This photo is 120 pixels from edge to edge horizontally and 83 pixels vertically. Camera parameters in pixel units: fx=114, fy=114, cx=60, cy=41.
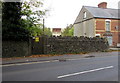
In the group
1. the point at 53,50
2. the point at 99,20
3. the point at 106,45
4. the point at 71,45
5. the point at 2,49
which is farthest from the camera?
the point at 99,20

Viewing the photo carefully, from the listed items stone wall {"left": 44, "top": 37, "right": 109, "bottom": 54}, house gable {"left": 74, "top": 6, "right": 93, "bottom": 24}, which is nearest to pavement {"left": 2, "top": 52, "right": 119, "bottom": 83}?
stone wall {"left": 44, "top": 37, "right": 109, "bottom": 54}

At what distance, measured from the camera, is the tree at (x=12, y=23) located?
38.1 ft

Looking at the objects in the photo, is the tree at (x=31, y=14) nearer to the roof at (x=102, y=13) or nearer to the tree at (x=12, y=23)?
the tree at (x=12, y=23)

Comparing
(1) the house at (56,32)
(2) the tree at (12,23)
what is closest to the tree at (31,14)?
(2) the tree at (12,23)

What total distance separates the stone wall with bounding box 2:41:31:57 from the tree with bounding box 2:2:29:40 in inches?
22.9

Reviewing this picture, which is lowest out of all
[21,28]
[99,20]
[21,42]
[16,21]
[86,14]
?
[21,42]

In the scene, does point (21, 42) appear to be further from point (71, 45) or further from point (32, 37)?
point (71, 45)

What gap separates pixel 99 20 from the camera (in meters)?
26.5

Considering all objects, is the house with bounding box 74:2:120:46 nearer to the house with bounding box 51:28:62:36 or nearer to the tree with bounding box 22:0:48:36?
the tree with bounding box 22:0:48:36

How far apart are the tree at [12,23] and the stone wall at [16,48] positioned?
1.91ft

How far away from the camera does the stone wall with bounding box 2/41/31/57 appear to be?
38.6 ft

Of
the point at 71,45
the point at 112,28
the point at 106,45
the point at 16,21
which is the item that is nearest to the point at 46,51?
the point at 71,45

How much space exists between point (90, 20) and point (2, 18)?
2093 centimetres

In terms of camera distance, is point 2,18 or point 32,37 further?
point 32,37
